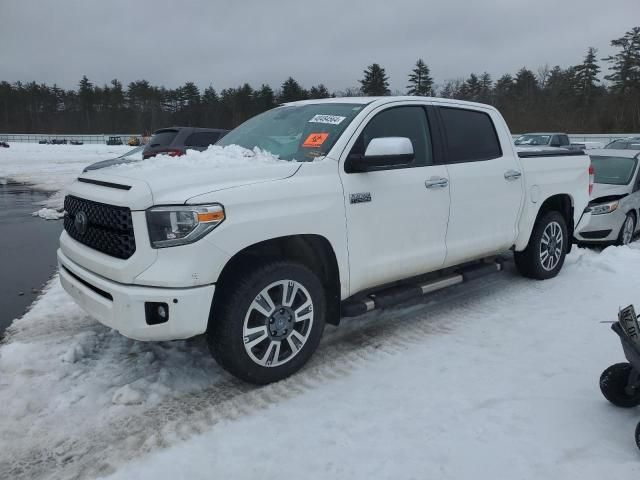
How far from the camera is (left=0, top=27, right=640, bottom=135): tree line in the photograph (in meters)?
55.7

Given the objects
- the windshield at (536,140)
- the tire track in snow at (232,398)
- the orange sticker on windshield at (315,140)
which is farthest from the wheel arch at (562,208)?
the windshield at (536,140)

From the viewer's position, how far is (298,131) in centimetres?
411

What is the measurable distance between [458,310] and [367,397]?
6.31ft

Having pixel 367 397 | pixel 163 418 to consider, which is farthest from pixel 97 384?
pixel 367 397

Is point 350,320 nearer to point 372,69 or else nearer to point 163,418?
point 163,418

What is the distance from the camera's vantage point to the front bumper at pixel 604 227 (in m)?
7.63

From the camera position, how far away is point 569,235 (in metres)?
6.09

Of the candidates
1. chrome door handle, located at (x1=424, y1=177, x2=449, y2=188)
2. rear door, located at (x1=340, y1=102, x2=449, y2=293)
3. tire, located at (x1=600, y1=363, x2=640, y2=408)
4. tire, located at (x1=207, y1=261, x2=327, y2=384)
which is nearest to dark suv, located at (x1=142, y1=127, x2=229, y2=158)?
rear door, located at (x1=340, y1=102, x2=449, y2=293)

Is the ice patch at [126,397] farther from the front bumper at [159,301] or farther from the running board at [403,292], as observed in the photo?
the running board at [403,292]

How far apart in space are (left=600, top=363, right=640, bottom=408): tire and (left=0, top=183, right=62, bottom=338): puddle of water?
15.5ft

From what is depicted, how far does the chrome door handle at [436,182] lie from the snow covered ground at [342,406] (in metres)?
1.25

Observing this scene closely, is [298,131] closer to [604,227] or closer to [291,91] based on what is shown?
[604,227]

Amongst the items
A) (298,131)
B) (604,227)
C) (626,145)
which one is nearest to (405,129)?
(298,131)

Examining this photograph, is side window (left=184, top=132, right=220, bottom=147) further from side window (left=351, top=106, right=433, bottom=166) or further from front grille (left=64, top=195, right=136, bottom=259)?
front grille (left=64, top=195, right=136, bottom=259)
